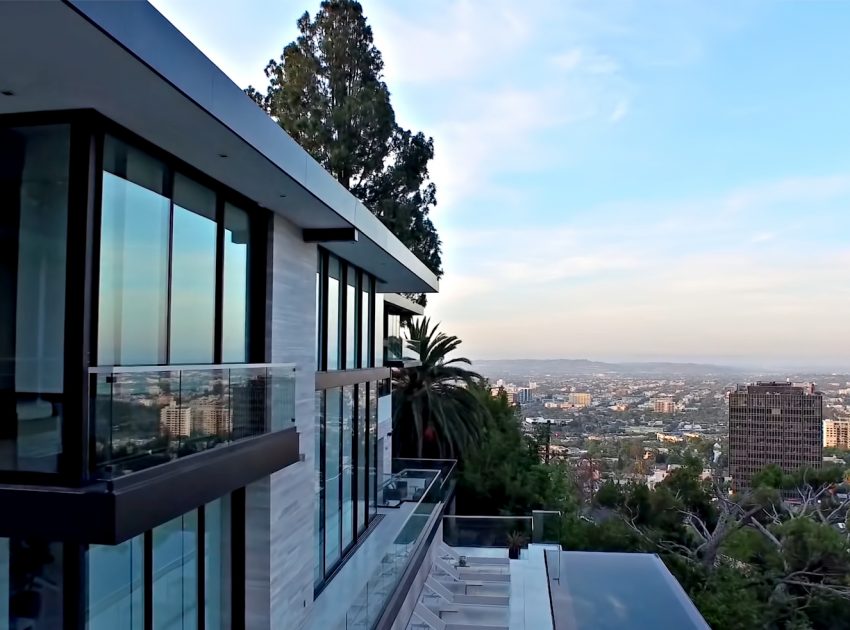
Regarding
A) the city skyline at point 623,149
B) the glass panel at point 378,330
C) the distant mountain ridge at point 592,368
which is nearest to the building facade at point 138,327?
the city skyline at point 623,149

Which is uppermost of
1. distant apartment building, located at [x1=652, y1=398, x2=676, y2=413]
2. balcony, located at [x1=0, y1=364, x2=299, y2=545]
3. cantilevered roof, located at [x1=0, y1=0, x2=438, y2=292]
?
cantilevered roof, located at [x1=0, y1=0, x2=438, y2=292]

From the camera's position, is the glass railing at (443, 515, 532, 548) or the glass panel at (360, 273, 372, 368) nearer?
the glass panel at (360, 273, 372, 368)

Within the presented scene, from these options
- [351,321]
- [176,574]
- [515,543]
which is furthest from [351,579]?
[515,543]

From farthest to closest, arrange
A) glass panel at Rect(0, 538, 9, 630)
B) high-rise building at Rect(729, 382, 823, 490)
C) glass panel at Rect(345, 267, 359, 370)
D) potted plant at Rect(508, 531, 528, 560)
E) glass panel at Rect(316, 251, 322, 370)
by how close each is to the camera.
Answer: high-rise building at Rect(729, 382, 823, 490), potted plant at Rect(508, 531, 528, 560), glass panel at Rect(345, 267, 359, 370), glass panel at Rect(316, 251, 322, 370), glass panel at Rect(0, 538, 9, 630)

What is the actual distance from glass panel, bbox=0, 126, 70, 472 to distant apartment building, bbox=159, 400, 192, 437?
2.71 feet

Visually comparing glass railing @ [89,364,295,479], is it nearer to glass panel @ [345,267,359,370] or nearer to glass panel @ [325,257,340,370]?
glass panel @ [325,257,340,370]

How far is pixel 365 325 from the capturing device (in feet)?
49.1

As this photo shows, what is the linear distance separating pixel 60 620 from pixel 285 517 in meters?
4.05

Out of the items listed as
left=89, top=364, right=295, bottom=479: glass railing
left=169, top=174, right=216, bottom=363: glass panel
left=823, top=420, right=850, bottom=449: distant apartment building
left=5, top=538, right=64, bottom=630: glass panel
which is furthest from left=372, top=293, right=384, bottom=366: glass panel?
left=823, top=420, right=850, bottom=449: distant apartment building

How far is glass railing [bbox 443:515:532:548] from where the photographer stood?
19.8 metres

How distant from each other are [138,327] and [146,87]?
2.11 m

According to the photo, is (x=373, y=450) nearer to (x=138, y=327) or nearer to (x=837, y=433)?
(x=138, y=327)

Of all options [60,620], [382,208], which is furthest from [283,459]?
[382,208]

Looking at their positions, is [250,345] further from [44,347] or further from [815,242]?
[815,242]
